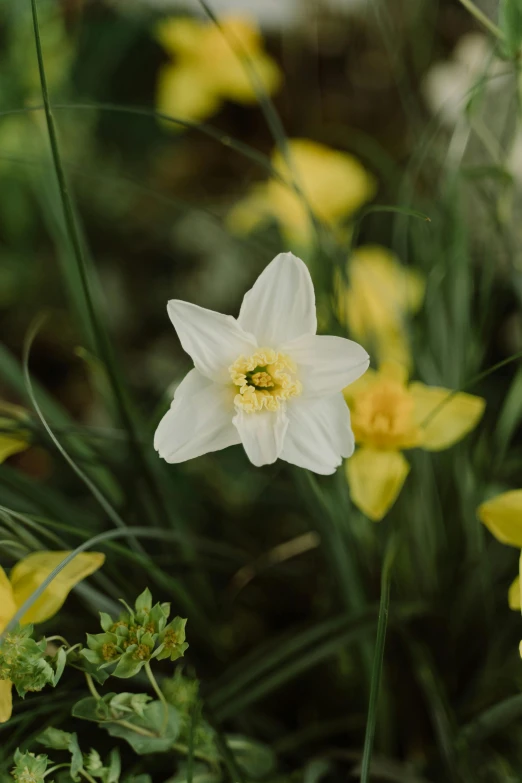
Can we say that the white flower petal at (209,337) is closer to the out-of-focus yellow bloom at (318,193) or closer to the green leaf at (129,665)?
the green leaf at (129,665)

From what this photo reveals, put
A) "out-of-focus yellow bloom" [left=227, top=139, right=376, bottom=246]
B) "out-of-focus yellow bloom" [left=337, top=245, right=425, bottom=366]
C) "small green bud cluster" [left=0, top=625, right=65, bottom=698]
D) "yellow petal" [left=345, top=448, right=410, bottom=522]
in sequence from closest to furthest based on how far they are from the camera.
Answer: "small green bud cluster" [left=0, top=625, right=65, bottom=698] → "yellow petal" [left=345, top=448, right=410, bottom=522] → "out-of-focus yellow bloom" [left=337, top=245, right=425, bottom=366] → "out-of-focus yellow bloom" [left=227, top=139, right=376, bottom=246]

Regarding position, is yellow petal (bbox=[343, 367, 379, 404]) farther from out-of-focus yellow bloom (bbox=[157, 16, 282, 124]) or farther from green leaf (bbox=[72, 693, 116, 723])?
out-of-focus yellow bloom (bbox=[157, 16, 282, 124])

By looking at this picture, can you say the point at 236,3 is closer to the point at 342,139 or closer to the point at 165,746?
the point at 342,139

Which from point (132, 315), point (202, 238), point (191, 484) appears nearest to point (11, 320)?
point (132, 315)

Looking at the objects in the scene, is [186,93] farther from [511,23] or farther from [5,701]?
[5,701]

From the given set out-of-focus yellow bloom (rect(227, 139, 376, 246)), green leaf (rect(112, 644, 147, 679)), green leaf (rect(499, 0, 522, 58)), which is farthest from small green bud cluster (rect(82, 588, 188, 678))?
out-of-focus yellow bloom (rect(227, 139, 376, 246))

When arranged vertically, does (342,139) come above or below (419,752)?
above

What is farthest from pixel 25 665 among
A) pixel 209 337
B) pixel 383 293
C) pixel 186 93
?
pixel 186 93
